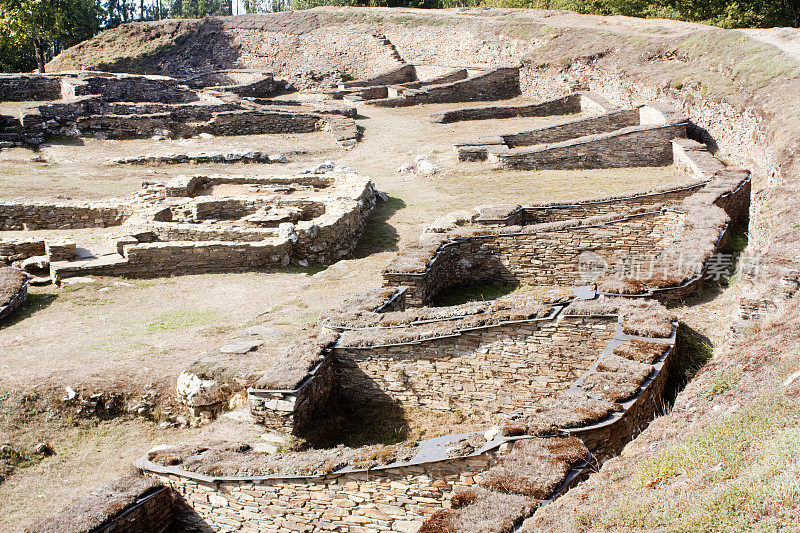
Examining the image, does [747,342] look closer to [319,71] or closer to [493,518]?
[493,518]

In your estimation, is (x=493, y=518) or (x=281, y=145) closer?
(x=493, y=518)

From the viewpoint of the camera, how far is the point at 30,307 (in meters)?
11.5

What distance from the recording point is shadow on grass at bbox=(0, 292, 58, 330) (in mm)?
10922

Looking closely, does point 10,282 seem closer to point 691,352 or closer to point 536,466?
point 536,466

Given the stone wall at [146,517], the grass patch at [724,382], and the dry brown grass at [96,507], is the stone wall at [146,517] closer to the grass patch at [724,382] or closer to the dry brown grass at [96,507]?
the dry brown grass at [96,507]

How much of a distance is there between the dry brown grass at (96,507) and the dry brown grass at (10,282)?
6124 mm

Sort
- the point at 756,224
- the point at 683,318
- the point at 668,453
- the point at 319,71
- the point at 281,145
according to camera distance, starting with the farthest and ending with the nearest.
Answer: the point at 319,71, the point at 281,145, the point at 756,224, the point at 683,318, the point at 668,453

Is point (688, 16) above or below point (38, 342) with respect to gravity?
above

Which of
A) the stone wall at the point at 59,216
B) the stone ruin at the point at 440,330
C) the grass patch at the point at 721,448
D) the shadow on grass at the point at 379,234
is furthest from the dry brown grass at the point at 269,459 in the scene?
the stone wall at the point at 59,216

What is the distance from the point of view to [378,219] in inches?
630

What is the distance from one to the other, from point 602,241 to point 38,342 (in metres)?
8.68

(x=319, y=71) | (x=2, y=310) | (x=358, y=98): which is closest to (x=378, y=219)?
(x=2, y=310)

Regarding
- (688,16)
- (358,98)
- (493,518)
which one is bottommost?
(493,518)

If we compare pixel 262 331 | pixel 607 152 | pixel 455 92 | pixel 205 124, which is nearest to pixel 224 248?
pixel 262 331
